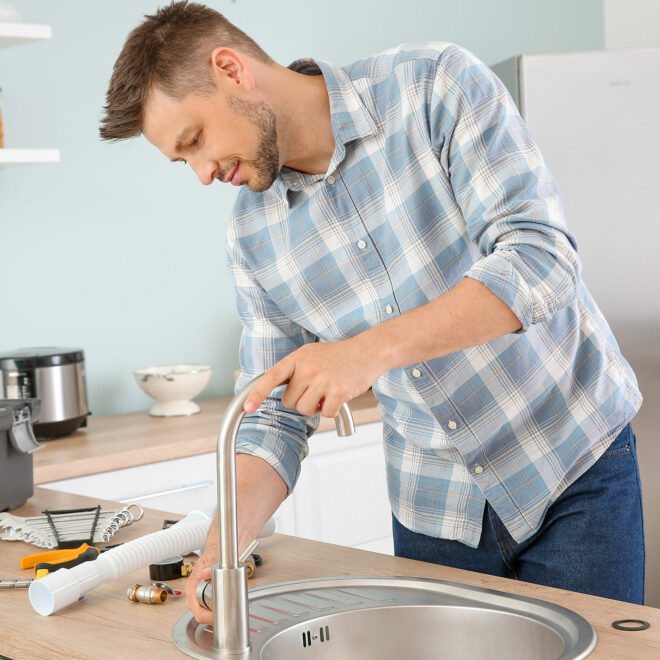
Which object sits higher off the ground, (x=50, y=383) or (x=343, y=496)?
(x=50, y=383)

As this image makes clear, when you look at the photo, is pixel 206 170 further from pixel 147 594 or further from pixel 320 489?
pixel 320 489

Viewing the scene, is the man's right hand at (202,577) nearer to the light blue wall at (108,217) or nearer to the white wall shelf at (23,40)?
the white wall shelf at (23,40)

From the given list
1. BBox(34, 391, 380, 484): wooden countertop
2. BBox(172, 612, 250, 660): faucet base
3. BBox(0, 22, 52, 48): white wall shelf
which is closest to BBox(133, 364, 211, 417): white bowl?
BBox(34, 391, 380, 484): wooden countertop

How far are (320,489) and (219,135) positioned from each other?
148 centimetres

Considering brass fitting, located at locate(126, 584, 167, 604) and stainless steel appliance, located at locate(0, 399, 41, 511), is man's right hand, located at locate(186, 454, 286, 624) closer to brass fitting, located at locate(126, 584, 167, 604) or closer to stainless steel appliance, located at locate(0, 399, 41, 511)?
brass fitting, located at locate(126, 584, 167, 604)

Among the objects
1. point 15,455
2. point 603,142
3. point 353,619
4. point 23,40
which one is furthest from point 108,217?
point 353,619

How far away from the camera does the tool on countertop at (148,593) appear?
3.69 feet

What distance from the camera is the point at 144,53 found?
4.01ft

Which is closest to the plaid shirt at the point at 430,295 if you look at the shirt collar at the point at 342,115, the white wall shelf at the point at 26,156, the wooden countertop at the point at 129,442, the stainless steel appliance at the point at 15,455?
the shirt collar at the point at 342,115

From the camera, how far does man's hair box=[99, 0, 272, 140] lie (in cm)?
121

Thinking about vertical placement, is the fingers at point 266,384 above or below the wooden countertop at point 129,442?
above

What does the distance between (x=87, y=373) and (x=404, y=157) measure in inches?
67.8

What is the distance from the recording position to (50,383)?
7.85 ft

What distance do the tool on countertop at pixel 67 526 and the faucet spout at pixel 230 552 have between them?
0.48 m
